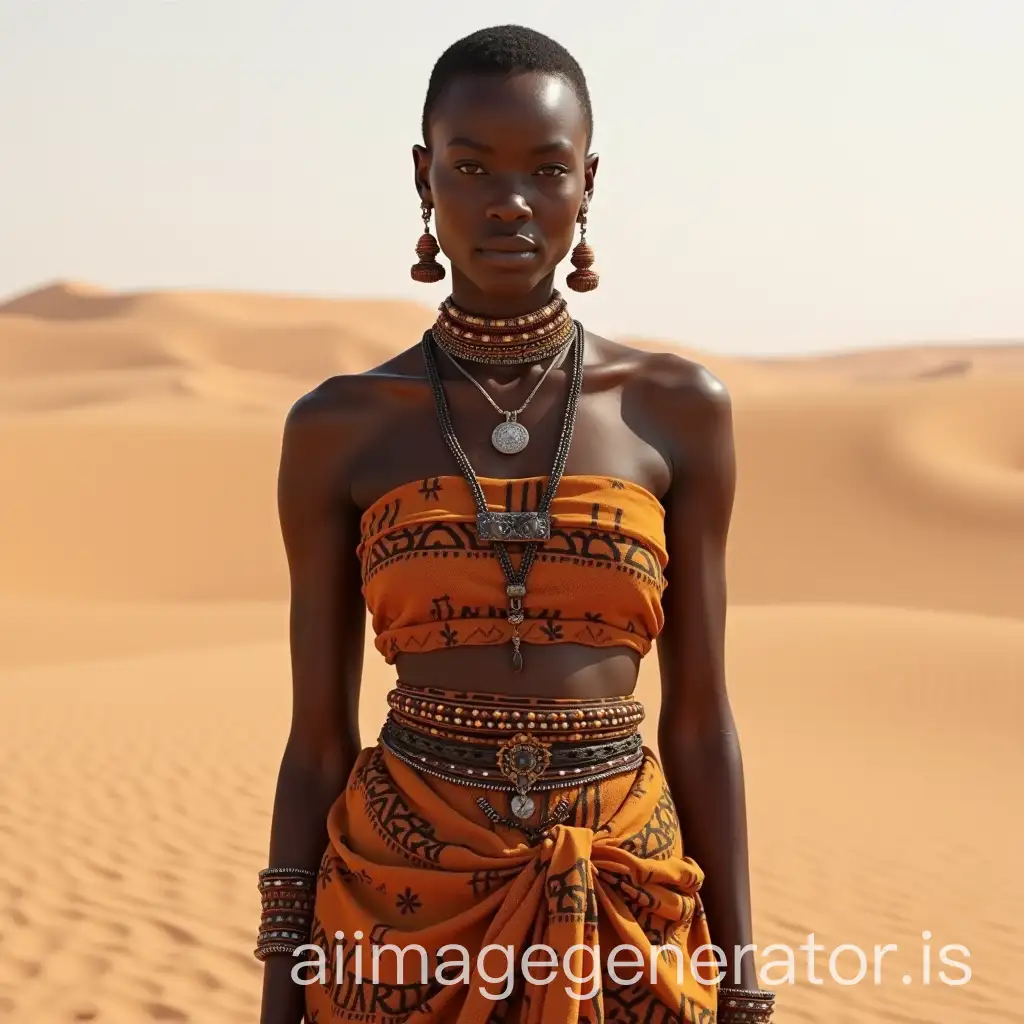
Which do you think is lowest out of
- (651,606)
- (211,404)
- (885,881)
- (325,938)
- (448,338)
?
(325,938)

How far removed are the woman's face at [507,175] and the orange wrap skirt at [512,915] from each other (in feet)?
2.77

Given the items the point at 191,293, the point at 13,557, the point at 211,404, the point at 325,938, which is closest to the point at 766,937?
the point at 325,938

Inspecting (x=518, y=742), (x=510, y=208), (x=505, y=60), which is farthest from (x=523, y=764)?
(x=505, y=60)

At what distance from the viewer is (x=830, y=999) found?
7.19 metres

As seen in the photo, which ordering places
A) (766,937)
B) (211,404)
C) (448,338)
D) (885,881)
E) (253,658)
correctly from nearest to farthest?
1. (448,338)
2. (766,937)
3. (885,881)
4. (253,658)
5. (211,404)

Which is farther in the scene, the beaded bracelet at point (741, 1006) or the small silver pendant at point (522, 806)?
the beaded bracelet at point (741, 1006)

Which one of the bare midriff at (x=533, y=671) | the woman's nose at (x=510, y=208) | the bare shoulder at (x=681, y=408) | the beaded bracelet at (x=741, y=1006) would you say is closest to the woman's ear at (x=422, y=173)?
the woman's nose at (x=510, y=208)

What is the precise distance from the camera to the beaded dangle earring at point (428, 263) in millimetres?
2617

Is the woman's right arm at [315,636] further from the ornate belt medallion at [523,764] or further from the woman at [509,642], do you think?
the ornate belt medallion at [523,764]

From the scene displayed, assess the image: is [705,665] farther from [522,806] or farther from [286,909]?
[286,909]

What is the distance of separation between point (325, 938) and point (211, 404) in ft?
143

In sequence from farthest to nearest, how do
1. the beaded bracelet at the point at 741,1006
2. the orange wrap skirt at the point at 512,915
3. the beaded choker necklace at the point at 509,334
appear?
the beaded choker necklace at the point at 509,334 → the beaded bracelet at the point at 741,1006 → the orange wrap skirt at the point at 512,915

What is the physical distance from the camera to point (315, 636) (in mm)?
2492

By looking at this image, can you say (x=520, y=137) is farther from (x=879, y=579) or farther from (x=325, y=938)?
(x=879, y=579)
